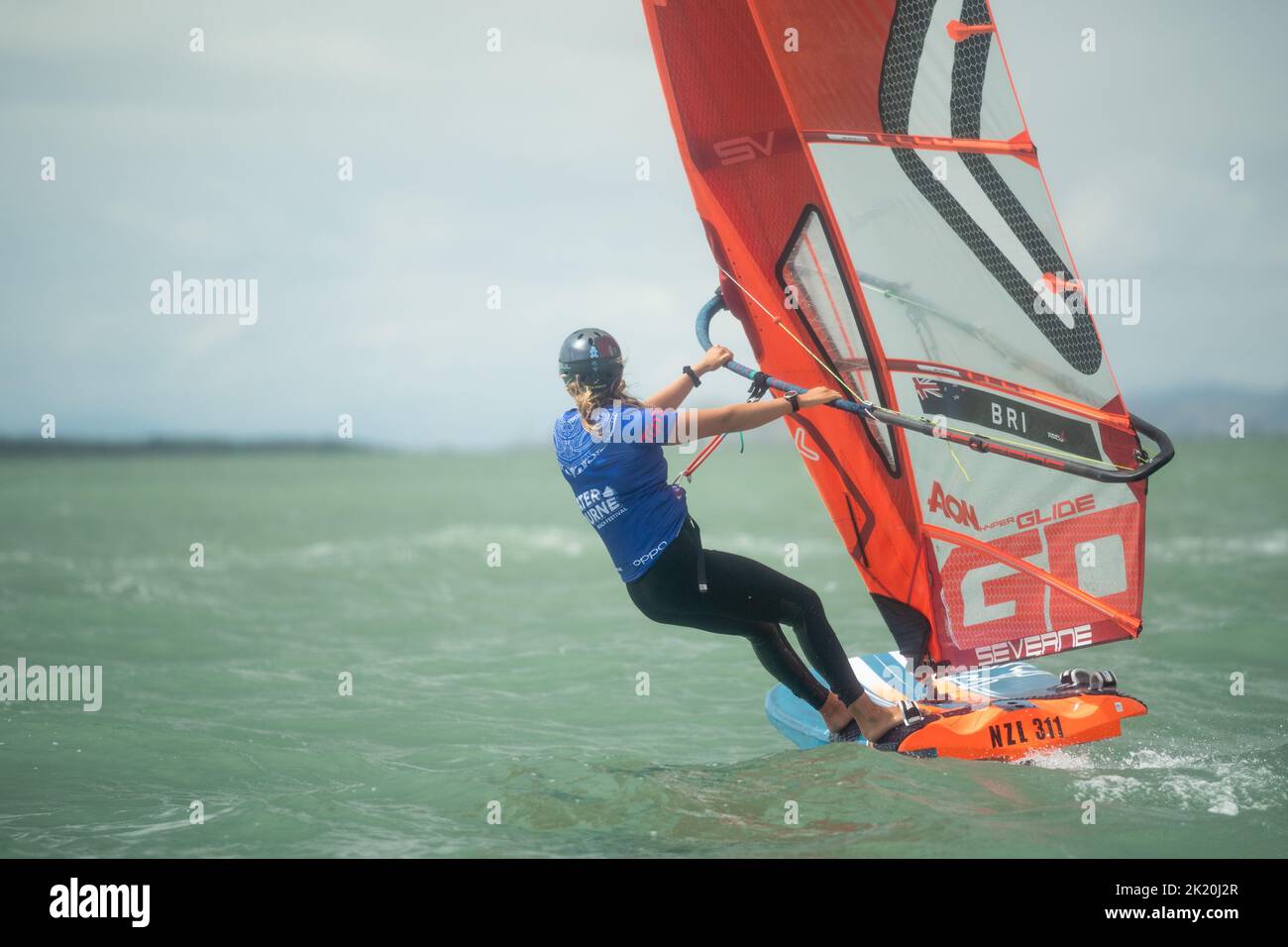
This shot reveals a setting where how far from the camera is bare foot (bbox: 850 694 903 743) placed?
16.2ft

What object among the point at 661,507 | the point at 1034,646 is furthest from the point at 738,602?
the point at 1034,646

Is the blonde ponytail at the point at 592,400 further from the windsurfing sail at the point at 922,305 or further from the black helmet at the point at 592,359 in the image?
the windsurfing sail at the point at 922,305

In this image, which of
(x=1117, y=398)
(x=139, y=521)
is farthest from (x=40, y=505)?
(x=1117, y=398)

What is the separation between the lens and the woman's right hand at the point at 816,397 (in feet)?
14.6

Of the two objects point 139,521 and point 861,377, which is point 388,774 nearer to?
point 861,377

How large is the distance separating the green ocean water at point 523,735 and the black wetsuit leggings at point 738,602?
0.53m

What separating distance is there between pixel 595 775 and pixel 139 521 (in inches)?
858

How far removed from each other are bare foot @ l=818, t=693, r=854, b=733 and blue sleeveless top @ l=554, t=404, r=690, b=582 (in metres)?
1.08

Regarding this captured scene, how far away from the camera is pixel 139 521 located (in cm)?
2431

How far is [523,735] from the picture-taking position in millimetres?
6336

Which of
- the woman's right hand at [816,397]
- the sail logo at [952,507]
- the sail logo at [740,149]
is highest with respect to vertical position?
the sail logo at [740,149]

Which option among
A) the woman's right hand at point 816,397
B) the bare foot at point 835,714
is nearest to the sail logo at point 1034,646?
the bare foot at point 835,714

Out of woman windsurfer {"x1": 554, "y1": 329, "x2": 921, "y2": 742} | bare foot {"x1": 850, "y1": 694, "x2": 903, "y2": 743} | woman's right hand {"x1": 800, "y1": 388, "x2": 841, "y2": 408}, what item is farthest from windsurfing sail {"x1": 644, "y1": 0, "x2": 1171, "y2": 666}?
woman windsurfer {"x1": 554, "y1": 329, "x2": 921, "y2": 742}
